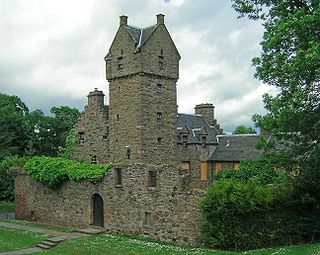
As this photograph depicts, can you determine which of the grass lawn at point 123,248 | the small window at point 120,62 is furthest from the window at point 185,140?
the grass lawn at point 123,248

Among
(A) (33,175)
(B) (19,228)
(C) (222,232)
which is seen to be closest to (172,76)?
(A) (33,175)

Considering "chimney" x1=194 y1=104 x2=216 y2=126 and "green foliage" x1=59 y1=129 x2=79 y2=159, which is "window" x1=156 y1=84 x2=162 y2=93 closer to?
"green foliage" x1=59 y1=129 x2=79 y2=159

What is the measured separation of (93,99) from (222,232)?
22.7 m

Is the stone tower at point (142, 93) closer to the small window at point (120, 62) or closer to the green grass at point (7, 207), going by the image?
the small window at point (120, 62)

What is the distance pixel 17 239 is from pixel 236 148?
25158 mm

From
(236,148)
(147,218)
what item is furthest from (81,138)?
(147,218)

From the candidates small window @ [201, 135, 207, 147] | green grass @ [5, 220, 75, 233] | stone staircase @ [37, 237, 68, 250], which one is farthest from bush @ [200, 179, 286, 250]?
small window @ [201, 135, 207, 147]

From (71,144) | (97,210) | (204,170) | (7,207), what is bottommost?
(7,207)

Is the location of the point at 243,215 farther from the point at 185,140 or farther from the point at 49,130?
the point at 49,130

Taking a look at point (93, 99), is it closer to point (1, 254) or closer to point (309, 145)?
point (1, 254)

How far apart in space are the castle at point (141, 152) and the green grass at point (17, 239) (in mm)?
3768

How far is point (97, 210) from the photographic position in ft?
106

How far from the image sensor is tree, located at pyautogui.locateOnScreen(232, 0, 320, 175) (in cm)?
1767

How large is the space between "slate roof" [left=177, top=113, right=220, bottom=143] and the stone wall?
14794 mm
